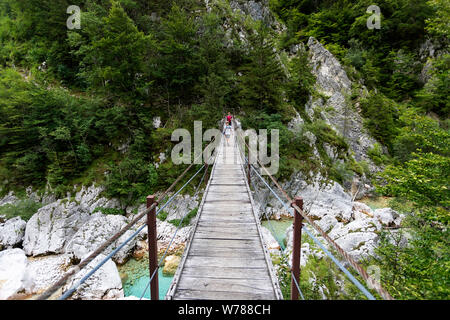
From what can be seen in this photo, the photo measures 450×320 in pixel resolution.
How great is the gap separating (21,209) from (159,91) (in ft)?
38.2

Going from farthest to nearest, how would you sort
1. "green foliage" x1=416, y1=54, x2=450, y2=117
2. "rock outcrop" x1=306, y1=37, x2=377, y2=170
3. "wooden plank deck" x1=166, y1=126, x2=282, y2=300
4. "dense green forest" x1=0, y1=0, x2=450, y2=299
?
"rock outcrop" x1=306, y1=37, x2=377, y2=170, "green foliage" x1=416, y1=54, x2=450, y2=117, "dense green forest" x1=0, y1=0, x2=450, y2=299, "wooden plank deck" x1=166, y1=126, x2=282, y2=300

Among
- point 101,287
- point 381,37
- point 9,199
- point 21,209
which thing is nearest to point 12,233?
point 21,209

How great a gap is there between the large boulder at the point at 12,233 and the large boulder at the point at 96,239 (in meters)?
3.20

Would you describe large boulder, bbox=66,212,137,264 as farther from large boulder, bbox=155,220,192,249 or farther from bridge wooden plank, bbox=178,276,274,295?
bridge wooden plank, bbox=178,276,274,295

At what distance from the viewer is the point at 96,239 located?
8898mm

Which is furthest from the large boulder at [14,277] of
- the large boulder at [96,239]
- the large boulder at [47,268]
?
the large boulder at [96,239]

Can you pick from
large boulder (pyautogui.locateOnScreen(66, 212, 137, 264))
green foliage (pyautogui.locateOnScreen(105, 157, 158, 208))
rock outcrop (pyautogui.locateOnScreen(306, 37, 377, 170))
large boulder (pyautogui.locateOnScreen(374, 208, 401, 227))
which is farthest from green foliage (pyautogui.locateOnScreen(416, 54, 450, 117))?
large boulder (pyautogui.locateOnScreen(66, 212, 137, 264))

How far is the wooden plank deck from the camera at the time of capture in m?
2.35

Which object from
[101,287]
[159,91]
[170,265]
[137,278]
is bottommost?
[137,278]

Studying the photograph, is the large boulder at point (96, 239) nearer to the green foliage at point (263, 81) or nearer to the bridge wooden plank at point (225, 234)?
the bridge wooden plank at point (225, 234)

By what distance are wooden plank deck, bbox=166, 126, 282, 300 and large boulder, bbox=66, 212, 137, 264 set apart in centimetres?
653

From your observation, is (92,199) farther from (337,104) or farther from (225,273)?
(337,104)

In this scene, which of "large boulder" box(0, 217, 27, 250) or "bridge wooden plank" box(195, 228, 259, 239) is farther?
"large boulder" box(0, 217, 27, 250)

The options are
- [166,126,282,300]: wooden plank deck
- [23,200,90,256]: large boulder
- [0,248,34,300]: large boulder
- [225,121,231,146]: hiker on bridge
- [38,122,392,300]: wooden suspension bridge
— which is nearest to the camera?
[38,122,392,300]: wooden suspension bridge
